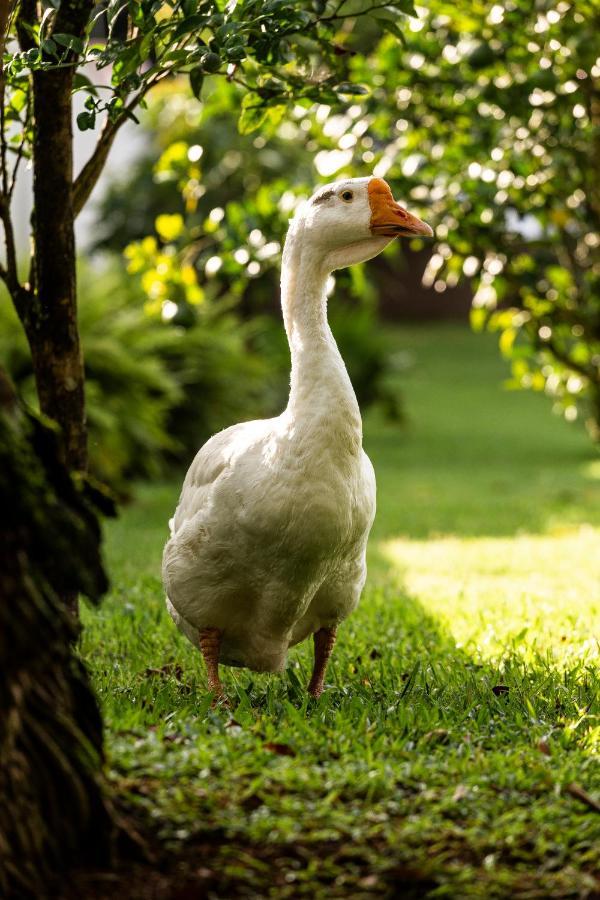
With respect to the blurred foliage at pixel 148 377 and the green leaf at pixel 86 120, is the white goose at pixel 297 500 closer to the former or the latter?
the green leaf at pixel 86 120

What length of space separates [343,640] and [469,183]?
245cm

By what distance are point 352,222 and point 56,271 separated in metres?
1.04

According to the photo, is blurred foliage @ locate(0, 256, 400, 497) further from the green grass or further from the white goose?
the white goose

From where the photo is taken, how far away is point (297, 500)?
132 inches

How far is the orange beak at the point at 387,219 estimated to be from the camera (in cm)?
364

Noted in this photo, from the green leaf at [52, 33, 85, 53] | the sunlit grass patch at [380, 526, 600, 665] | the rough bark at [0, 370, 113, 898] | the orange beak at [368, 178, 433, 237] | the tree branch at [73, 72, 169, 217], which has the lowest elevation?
the sunlit grass patch at [380, 526, 600, 665]

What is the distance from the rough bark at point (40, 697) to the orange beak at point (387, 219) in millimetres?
1513

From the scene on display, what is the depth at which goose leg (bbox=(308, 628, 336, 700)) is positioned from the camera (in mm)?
3871

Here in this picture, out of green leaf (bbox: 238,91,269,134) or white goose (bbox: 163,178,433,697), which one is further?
green leaf (bbox: 238,91,269,134)

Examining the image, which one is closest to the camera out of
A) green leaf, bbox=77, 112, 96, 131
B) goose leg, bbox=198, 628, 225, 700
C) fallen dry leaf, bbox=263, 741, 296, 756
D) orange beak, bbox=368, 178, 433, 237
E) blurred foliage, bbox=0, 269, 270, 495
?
fallen dry leaf, bbox=263, 741, 296, 756

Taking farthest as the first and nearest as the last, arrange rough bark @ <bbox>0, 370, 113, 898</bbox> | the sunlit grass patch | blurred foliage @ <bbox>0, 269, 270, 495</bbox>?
blurred foliage @ <bbox>0, 269, 270, 495</bbox> < the sunlit grass patch < rough bark @ <bbox>0, 370, 113, 898</bbox>

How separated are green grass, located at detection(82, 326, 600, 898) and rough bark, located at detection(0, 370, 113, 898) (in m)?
0.22

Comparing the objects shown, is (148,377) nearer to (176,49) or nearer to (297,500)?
(176,49)

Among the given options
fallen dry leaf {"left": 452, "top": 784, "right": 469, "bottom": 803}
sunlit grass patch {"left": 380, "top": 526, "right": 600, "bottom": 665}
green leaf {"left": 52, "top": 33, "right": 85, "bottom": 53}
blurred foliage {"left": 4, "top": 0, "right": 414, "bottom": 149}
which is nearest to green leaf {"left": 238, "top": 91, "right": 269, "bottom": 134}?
A: blurred foliage {"left": 4, "top": 0, "right": 414, "bottom": 149}
